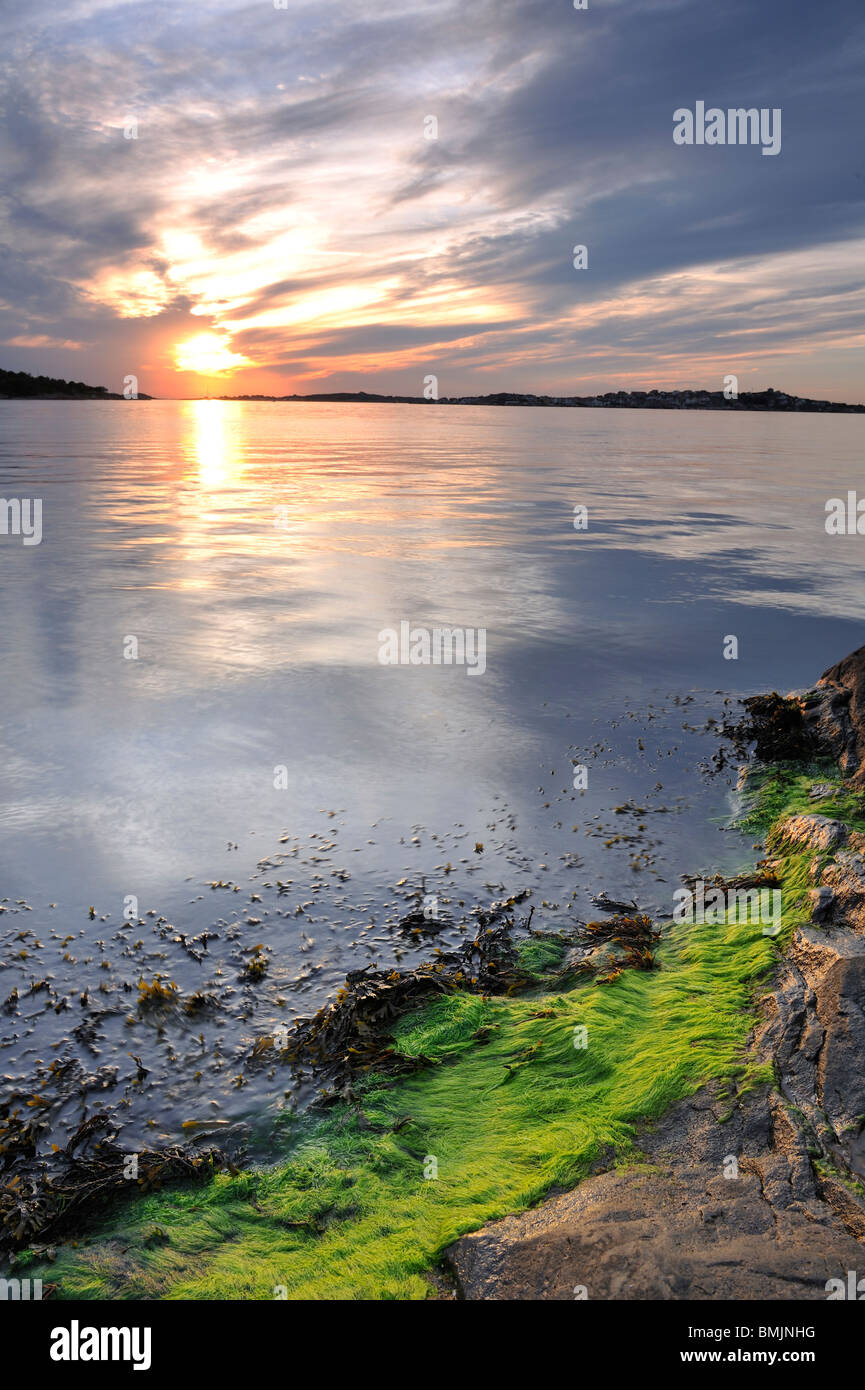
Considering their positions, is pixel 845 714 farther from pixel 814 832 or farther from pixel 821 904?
pixel 821 904

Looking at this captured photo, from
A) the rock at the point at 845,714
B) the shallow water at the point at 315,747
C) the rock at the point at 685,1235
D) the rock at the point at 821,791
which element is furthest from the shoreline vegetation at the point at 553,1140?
the rock at the point at 845,714

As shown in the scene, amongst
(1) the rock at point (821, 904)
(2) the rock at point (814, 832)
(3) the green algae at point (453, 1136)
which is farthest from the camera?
(2) the rock at point (814, 832)

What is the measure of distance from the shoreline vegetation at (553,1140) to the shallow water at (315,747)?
43cm

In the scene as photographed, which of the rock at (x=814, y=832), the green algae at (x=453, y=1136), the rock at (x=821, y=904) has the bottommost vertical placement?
the green algae at (x=453, y=1136)

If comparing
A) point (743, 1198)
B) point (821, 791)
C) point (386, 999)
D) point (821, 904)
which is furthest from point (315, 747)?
point (743, 1198)

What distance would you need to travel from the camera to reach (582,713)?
33.4 ft

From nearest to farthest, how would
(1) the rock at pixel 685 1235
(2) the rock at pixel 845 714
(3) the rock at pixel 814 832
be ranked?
1. (1) the rock at pixel 685 1235
2. (3) the rock at pixel 814 832
3. (2) the rock at pixel 845 714

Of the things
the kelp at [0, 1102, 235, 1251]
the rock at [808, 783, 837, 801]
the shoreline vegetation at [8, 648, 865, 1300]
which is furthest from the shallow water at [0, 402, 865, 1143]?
the rock at [808, 783, 837, 801]

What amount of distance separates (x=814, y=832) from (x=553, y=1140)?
11.3 feet

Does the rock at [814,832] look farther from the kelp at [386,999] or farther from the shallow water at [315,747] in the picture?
the kelp at [386,999]

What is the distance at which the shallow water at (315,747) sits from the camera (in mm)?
5344

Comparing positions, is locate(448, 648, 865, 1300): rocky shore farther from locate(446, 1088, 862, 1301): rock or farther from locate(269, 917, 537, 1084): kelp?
locate(269, 917, 537, 1084): kelp

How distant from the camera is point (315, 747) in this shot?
8820mm

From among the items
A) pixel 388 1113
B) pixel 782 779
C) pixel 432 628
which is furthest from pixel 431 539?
pixel 388 1113
